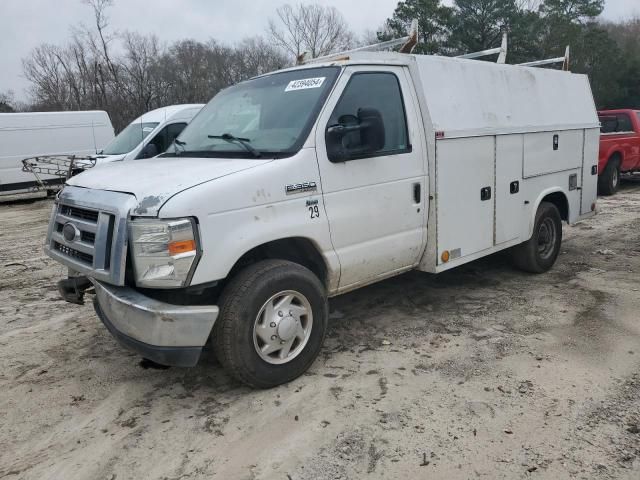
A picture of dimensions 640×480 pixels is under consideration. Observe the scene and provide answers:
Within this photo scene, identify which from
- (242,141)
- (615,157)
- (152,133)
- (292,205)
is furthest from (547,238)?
(152,133)

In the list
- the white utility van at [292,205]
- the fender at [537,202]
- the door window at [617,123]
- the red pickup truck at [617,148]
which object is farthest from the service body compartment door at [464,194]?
the door window at [617,123]

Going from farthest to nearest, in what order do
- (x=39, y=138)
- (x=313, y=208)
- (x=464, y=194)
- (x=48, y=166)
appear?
(x=39, y=138)
(x=48, y=166)
(x=464, y=194)
(x=313, y=208)

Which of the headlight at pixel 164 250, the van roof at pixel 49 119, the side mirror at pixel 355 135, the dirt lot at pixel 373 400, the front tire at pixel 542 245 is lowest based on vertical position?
the dirt lot at pixel 373 400

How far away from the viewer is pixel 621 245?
760cm

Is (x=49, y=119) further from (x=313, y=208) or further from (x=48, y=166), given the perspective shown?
(x=313, y=208)

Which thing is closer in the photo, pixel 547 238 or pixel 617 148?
pixel 547 238

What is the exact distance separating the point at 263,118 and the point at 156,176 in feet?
3.44

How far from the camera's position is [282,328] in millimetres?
3703

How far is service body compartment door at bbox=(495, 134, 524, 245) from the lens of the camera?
538 centimetres

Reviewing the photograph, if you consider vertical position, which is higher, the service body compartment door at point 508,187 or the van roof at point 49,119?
the van roof at point 49,119

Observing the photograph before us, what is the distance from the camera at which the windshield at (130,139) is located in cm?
1235

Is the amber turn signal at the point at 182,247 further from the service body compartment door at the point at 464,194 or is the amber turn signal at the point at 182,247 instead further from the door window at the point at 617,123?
the door window at the point at 617,123

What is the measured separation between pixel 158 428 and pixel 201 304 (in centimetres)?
80

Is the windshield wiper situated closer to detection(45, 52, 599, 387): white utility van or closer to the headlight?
detection(45, 52, 599, 387): white utility van
